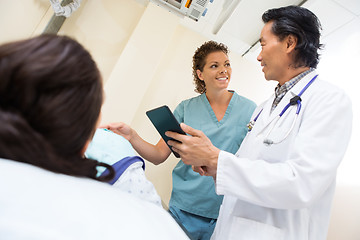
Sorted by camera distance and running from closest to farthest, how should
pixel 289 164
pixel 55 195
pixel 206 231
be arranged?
pixel 55 195, pixel 289 164, pixel 206 231

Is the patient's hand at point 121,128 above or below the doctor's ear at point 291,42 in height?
below

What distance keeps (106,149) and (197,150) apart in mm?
371

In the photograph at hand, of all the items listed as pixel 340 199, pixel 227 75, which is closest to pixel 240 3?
pixel 227 75

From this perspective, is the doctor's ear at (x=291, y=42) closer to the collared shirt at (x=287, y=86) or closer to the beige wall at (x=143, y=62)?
the collared shirt at (x=287, y=86)

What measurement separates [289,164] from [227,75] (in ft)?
3.63

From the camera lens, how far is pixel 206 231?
1.28m

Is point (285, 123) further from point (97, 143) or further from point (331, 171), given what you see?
point (97, 143)

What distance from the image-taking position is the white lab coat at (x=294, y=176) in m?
0.67

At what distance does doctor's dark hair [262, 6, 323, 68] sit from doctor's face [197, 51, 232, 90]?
0.57m

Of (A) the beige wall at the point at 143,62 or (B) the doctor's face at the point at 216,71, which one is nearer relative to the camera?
(B) the doctor's face at the point at 216,71

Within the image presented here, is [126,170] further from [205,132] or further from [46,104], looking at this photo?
[205,132]

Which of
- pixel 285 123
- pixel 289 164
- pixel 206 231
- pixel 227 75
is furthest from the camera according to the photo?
pixel 227 75

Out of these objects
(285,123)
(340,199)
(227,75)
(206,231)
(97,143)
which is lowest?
(206,231)

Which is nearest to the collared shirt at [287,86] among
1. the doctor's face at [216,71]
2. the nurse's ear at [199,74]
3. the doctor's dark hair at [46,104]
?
the doctor's face at [216,71]
